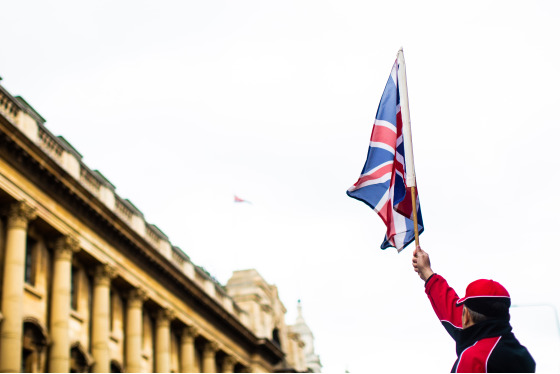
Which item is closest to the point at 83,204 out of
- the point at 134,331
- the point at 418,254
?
the point at 134,331

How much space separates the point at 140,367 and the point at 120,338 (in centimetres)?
158

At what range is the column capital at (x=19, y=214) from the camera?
26.3 metres

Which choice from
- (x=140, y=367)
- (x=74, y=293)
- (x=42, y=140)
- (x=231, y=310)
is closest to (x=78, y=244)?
(x=74, y=293)

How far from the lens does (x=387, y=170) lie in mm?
8586

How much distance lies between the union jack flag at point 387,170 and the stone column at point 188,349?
33711 mm

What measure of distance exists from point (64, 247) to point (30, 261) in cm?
151

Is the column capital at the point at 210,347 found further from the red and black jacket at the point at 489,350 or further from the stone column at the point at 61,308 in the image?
the red and black jacket at the point at 489,350

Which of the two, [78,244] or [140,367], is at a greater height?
[78,244]

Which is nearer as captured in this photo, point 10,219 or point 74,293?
point 10,219

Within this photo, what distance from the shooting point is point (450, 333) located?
18.0 ft

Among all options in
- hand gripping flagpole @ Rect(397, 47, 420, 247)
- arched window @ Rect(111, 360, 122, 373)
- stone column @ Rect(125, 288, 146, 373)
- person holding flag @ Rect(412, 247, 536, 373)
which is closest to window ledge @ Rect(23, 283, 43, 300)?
arched window @ Rect(111, 360, 122, 373)

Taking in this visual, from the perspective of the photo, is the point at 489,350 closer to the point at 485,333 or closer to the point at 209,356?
the point at 485,333

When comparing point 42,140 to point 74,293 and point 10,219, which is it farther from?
point 74,293

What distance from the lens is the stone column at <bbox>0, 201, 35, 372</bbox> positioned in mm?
24500
